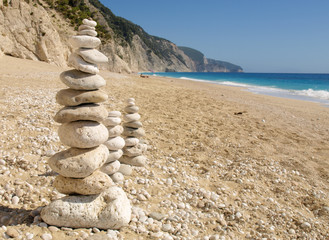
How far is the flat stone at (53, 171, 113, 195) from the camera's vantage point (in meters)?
3.73

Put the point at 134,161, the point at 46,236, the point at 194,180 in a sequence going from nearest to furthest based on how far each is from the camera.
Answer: the point at 46,236, the point at 194,180, the point at 134,161

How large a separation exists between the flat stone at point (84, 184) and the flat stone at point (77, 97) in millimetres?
1136

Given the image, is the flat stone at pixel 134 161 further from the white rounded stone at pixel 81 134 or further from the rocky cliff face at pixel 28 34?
the rocky cliff face at pixel 28 34

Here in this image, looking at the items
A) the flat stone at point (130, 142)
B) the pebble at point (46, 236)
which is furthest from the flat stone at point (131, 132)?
the pebble at point (46, 236)

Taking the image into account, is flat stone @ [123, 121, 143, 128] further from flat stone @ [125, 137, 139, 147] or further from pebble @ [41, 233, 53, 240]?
pebble @ [41, 233, 53, 240]

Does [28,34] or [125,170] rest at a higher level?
[28,34]

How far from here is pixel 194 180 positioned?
5.89 m

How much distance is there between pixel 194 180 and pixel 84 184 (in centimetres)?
291

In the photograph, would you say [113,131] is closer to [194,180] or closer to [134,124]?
[134,124]

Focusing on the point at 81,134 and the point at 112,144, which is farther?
the point at 112,144

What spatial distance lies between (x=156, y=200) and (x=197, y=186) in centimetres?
118

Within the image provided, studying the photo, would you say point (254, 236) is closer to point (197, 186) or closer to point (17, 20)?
point (197, 186)

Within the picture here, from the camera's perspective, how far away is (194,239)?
12.9 ft

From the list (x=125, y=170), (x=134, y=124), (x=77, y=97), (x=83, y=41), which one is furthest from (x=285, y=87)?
(x=77, y=97)
